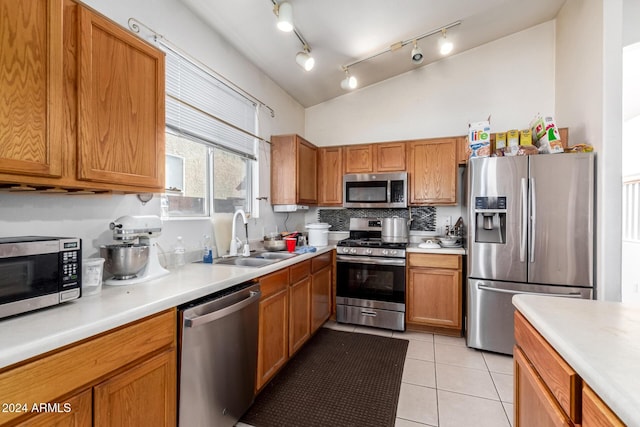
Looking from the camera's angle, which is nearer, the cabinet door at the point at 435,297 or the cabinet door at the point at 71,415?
the cabinet door at the point at 71,415

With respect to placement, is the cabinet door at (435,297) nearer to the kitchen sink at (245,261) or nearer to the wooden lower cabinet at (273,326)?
the wooden lower cabinet at (273,326)

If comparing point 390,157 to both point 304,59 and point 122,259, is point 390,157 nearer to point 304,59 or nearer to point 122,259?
point 304,59

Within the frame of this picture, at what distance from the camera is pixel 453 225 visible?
3.49 meters

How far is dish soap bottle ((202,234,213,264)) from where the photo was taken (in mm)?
2135

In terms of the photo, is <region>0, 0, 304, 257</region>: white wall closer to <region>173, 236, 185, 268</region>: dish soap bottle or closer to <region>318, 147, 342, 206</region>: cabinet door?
<region>173, 236, 185, 268</region>: dish soap bottle

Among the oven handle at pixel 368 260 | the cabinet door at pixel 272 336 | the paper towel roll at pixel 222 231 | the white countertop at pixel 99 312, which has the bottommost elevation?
the cabinet door at pixel 272 336

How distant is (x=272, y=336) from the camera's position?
205 centimetres

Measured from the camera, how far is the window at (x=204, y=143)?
80.0 inches

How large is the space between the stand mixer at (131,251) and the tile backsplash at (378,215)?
262cm

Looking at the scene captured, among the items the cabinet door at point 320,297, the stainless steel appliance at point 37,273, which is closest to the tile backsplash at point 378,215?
the cabinet door at point 320,297

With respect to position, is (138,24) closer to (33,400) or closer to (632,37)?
(33,400)

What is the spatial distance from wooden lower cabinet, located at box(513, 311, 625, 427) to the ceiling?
8.26ft

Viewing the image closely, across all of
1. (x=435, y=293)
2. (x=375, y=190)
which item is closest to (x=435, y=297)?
(x=435, y=293)

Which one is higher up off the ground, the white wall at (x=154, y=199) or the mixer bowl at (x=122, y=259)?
the white wall at (x=154, y=199)
